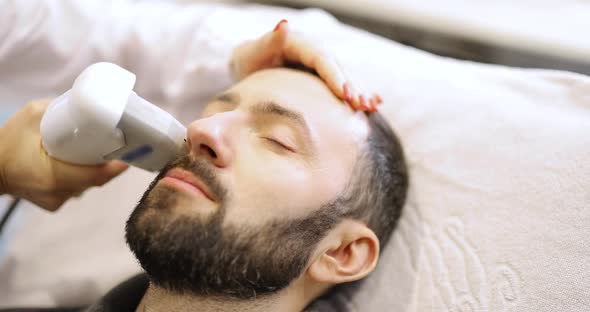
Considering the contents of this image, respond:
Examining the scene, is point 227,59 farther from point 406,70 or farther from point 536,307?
point 536,307

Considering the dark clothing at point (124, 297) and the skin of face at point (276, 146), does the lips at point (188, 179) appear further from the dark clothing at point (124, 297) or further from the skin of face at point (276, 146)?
the dark clothing at point (124, 297)

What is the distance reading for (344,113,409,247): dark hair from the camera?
72 centimetres

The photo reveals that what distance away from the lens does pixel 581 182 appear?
699mm

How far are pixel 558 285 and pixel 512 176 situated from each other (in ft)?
0.57

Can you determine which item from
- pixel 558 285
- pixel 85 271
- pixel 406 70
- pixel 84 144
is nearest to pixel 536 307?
pixel 558 285

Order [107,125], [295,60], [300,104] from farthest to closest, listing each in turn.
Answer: [295,60], [300,104], [107,125]

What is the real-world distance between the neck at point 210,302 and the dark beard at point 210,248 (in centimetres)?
2

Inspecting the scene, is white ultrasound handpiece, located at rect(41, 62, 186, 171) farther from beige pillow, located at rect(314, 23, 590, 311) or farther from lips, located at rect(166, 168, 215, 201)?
beige pillow, located at rect(314, 23, 590, 311)

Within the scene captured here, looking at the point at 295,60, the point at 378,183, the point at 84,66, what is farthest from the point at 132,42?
the point at 378,183

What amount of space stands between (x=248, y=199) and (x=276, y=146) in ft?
0.29

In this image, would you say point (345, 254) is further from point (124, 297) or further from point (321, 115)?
point (124, 297)

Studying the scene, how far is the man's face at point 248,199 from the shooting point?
609 millimetres

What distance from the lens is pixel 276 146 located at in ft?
2.20

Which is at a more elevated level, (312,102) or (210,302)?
(312,102)
